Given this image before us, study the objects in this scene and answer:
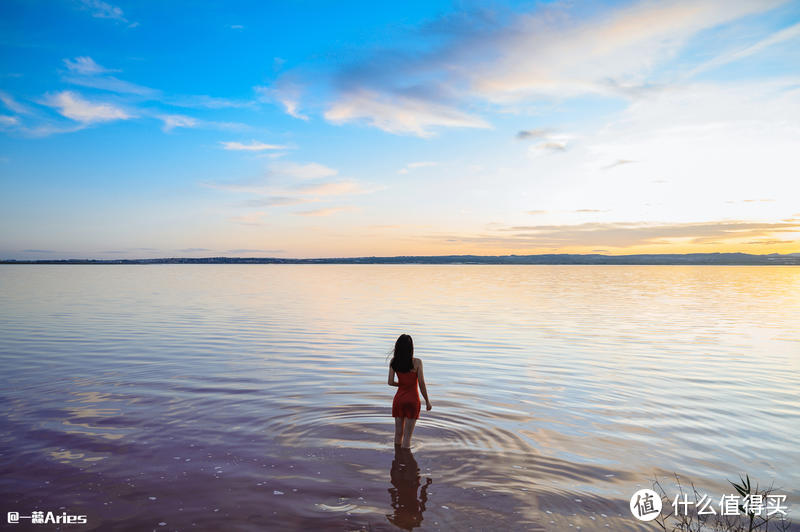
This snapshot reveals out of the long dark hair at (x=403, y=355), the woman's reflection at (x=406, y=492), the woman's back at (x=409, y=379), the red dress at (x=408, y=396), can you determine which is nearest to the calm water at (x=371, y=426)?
the woman's reflection at (x=406, y=492)

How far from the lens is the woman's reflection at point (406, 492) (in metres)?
7.27

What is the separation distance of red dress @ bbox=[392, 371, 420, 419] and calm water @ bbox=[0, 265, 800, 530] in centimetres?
82

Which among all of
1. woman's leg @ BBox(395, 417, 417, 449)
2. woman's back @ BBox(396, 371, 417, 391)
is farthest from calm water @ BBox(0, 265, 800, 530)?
woman's back @ BBox(396, 371, 417, 391)

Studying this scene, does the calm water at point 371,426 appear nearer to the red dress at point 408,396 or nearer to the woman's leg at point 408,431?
the woman's leg at point 408,431

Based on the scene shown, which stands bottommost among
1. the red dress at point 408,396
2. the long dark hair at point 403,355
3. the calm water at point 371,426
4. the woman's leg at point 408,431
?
the calm water at point 371,426

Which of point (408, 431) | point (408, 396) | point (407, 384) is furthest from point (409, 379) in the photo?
point (408, 431)

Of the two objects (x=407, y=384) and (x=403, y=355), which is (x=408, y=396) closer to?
(x=407, y=384)

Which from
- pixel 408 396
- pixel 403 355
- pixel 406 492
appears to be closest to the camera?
pixel 406 492

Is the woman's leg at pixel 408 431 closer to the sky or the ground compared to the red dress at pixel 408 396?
closer to the ground

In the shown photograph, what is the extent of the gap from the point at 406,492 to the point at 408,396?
2009 millimetres

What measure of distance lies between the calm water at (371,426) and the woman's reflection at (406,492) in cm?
4

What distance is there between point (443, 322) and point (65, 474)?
915 inches

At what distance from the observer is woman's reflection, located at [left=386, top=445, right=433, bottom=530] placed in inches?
286

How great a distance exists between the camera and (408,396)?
974cm
